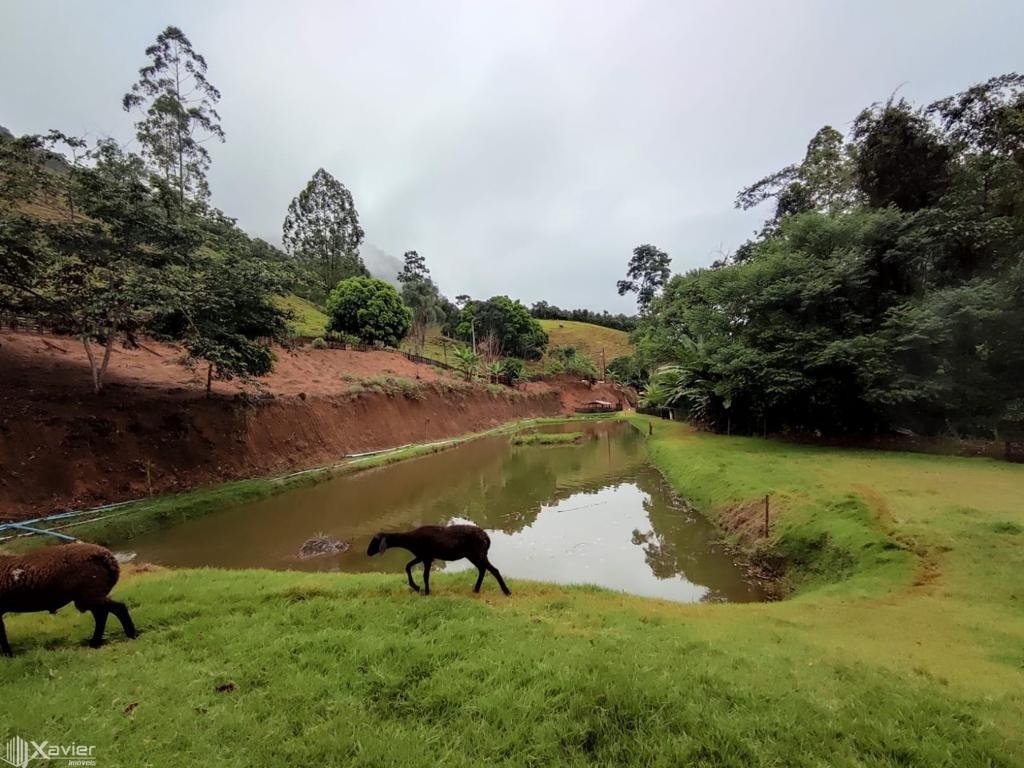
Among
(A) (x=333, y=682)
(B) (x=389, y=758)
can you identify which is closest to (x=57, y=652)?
(A) (x=333, y=682)

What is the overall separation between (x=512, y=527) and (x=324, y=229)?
173ft

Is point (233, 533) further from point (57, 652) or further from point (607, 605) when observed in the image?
point (607, 605)

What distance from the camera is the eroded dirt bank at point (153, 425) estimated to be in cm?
1359

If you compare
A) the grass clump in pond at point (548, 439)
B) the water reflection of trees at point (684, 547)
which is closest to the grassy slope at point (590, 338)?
the grass clump in pond at point (548, 439)

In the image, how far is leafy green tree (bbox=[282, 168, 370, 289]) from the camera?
55531 mm

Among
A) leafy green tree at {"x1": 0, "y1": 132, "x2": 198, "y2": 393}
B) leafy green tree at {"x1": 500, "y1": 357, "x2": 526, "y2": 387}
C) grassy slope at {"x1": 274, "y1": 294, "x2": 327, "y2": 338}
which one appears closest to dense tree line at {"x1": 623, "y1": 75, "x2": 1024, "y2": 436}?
leafy green tree at {"x1": 0, "y1": 132, "x2": 198, "y2": 393}

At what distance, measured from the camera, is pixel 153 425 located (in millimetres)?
16766

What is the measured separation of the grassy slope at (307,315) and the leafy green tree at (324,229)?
3.86 meters

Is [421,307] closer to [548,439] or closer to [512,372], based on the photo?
[512,372]

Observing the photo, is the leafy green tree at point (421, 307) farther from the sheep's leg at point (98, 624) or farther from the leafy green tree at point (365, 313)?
the sheep's leg at point (98, 624)

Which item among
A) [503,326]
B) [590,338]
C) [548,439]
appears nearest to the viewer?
[548,439]

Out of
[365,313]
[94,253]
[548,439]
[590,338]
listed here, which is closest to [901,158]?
[548,439]

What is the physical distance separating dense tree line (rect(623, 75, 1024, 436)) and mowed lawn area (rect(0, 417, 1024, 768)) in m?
11.8

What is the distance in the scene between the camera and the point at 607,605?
22.9ft
